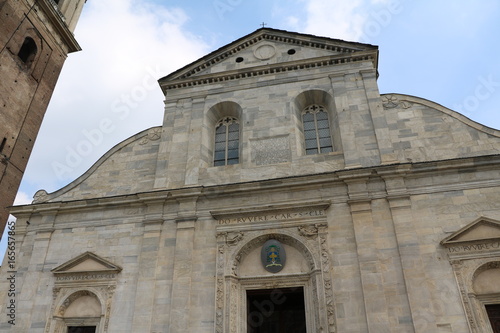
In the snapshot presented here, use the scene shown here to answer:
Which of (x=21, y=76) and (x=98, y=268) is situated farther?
(x=21, y=76)

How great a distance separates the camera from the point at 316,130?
14.5 metres

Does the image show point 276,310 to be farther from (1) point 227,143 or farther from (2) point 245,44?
(2) point 245,44

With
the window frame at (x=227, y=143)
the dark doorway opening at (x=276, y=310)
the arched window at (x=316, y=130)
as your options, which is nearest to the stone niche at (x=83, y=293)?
the dark doorway opening at (x=276, y=310)

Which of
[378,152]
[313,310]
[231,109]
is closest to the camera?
[313,310]

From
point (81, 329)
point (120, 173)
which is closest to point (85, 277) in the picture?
point (81, 329)

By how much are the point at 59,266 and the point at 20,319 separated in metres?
1.85

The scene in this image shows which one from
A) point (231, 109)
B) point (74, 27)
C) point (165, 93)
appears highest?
point (74, 27)

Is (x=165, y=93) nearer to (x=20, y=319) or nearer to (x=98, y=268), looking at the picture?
(x=98, y=268)

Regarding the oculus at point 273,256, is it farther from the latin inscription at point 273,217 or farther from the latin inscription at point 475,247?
the latin inscription at point 475,247

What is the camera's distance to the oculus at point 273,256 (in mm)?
11859

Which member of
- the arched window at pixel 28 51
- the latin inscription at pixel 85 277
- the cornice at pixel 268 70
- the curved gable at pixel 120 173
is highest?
the arched window at pixel 28 51

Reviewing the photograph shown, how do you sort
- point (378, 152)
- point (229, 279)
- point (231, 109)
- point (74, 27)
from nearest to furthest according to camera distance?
point (229, 279)
point (378, 152)
point (231, 109)
point (74, 27)

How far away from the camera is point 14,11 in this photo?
1952cm

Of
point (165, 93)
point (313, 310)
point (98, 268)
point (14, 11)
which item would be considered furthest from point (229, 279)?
point (14, 11)
